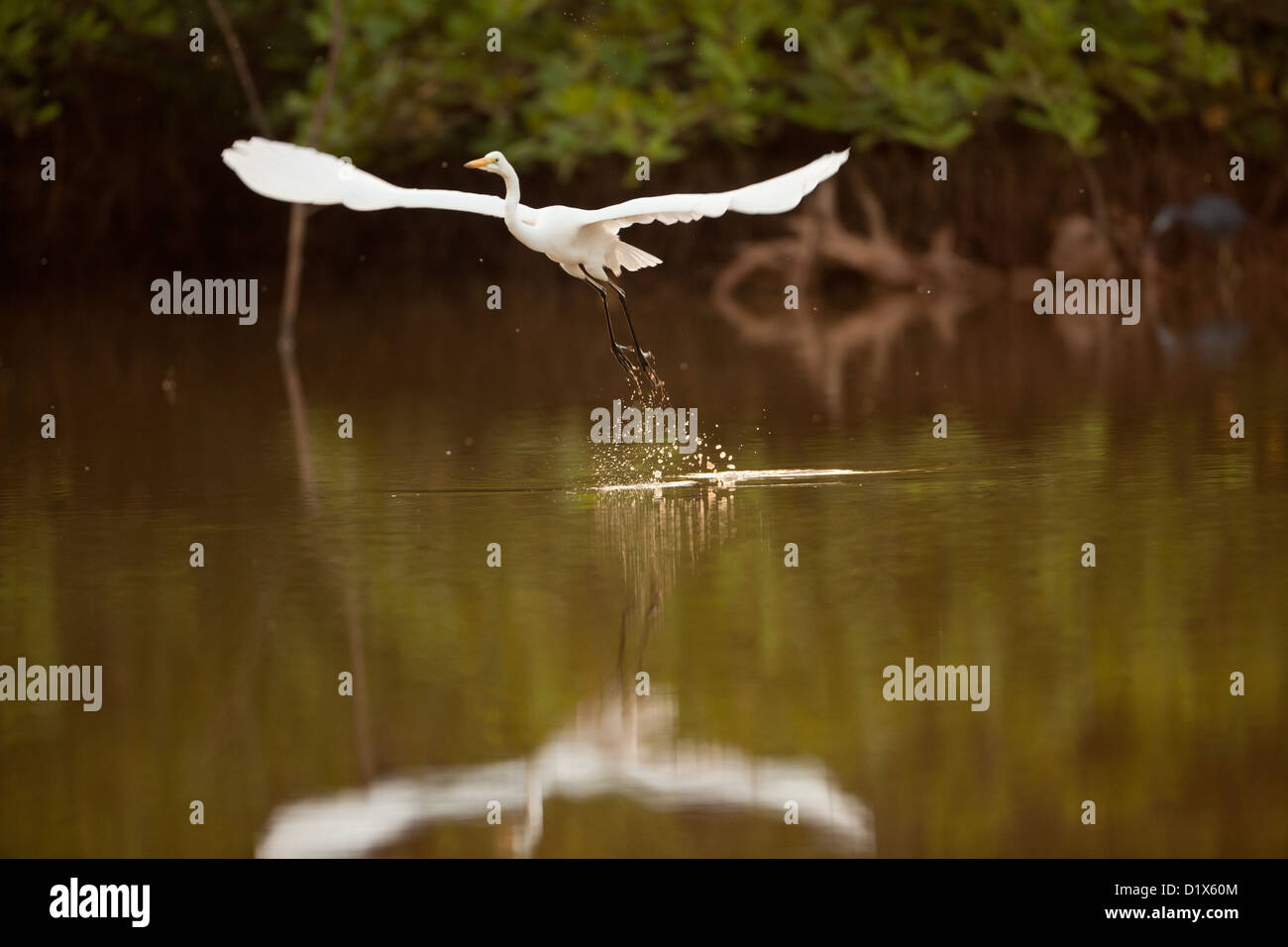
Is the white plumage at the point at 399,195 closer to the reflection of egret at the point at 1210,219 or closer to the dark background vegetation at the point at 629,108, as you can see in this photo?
the dark background vegetation at the point at 629,108

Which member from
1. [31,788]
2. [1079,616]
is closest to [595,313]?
[1079,616]

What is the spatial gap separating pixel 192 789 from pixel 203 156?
31763 millimetres

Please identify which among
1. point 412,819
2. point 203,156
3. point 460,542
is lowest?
point 412,819

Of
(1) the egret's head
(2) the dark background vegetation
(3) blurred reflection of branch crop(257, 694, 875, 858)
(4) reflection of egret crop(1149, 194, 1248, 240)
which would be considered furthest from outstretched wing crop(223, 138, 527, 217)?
(4) reflection of egret crop(1149, 194, 1248, 240)

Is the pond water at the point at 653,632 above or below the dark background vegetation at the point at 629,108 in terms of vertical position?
below

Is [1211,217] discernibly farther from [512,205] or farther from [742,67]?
[512,205]

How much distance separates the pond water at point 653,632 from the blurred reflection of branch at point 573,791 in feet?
0.05

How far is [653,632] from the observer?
8867 mm

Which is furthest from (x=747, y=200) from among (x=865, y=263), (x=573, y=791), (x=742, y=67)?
(x=865, y=263)

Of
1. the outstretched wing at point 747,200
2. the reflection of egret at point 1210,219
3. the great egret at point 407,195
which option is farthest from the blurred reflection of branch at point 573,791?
the reflection of egret at point 1210,219

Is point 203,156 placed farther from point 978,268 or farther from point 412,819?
point 412,819

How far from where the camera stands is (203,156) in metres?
37.5

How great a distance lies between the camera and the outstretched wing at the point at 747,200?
1063cm

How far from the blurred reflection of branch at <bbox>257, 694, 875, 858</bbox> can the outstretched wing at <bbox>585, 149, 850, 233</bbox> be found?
382 cm
